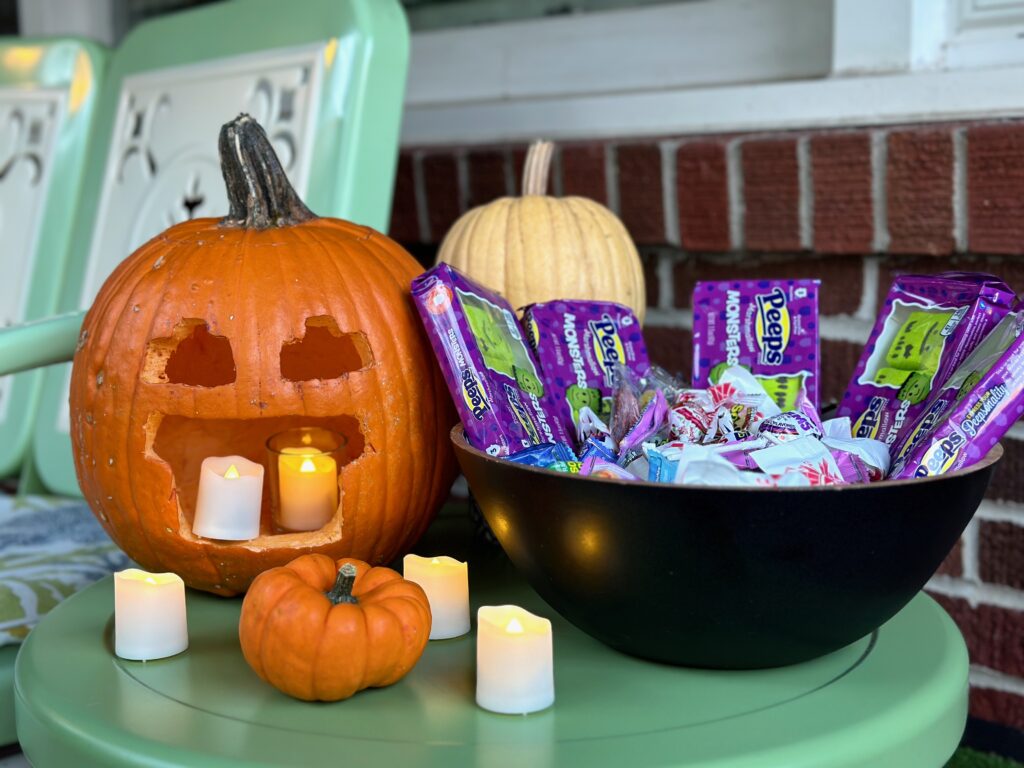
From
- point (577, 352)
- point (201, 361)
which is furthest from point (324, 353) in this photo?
point (577, 352)

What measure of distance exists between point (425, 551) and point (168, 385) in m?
0.27

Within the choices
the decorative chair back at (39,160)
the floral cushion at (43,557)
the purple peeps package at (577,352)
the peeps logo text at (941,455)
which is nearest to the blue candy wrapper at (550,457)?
the purple peeps package at (577,352)

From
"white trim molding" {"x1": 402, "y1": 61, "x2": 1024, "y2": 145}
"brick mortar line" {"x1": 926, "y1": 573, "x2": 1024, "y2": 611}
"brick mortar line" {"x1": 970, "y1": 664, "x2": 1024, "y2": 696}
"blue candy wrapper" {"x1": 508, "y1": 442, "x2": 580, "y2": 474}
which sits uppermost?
"white trim molding" {"x1": 402, "y1": 61, "x2": 1024, "y2": 145}

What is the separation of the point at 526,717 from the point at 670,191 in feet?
2.82

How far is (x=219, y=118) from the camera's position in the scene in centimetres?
143

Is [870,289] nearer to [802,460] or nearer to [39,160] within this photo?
[802,460]

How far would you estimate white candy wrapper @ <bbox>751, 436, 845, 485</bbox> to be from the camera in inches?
25.9

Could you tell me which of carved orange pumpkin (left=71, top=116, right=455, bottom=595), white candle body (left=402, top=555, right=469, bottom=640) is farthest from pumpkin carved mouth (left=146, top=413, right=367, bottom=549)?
white candle body (left=402, top=555, right=469, bottom=640)

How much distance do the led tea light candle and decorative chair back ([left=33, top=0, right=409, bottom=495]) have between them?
44 cm

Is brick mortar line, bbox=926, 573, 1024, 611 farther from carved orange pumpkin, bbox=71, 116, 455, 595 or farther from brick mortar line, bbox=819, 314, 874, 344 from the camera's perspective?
carved orange pumpkin, bbox=71, 116, 455, 595

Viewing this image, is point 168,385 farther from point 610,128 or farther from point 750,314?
point 610,128

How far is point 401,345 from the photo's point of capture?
868 millimetres

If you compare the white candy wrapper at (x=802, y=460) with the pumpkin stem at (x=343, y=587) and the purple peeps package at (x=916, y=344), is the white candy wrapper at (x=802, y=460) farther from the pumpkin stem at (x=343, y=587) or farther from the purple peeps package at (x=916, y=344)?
the pumpkin stem at (x=343, y=587)

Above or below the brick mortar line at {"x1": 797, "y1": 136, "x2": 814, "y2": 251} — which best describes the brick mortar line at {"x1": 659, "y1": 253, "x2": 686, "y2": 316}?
below
